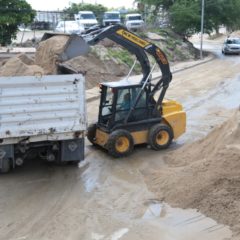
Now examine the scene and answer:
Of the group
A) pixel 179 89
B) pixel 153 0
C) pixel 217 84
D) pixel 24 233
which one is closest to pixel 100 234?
pixel 24 233

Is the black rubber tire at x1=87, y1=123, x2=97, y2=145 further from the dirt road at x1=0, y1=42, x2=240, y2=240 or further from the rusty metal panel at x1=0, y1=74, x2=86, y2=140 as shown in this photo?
the rusty metal panel at x1=0, y1=74, x2=86, y2=140

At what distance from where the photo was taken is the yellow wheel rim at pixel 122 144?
41.5 ft

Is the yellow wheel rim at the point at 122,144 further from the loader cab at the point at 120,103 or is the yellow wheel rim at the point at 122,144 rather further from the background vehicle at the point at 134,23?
the background vehicle at the point at 134,23

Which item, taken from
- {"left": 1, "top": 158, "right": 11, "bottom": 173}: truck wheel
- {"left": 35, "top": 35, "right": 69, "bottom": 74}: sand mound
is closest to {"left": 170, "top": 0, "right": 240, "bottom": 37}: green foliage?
{"left": 35, "top": 35, "right": 69, "bottom": 74}: sand mound

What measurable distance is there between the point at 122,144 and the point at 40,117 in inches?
109

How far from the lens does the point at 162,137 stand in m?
13.4

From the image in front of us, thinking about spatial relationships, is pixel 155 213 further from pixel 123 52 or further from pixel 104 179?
pixel 123 52

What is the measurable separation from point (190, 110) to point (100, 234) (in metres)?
11.6

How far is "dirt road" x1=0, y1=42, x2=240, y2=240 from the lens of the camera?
8312mm

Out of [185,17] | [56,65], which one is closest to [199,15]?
[185,17]

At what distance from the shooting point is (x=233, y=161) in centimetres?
1022

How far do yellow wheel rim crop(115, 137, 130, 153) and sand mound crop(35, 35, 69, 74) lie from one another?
20.4 ft

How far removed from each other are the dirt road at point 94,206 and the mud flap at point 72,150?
0.40 metres

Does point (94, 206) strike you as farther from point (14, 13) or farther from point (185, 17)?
point (185, 17)
